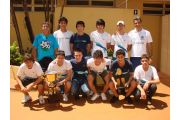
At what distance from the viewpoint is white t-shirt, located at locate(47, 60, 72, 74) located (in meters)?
6.60

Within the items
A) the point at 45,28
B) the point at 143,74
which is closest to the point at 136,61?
the point at 143,74

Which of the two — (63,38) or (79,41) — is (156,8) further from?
(63,38)

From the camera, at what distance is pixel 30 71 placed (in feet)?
21.5

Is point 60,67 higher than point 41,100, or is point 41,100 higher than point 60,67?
point 60,67

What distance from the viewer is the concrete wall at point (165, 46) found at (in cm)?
1211

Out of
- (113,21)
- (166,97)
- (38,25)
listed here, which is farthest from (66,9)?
(166,97)

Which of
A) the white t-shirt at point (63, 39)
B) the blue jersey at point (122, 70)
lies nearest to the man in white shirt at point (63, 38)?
the white t-shirt at point (63, 39)

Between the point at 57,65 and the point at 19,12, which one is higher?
the point at 19,12

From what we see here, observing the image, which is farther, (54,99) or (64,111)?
(54,99)

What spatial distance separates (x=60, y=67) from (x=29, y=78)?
0.70 meters

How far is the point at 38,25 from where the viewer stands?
1235 cm

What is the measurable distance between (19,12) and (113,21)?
14.2 feet

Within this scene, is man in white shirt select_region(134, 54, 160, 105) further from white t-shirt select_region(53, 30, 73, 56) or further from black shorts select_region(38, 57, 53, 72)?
black shorts select_region(38, 57, 53, 72)
